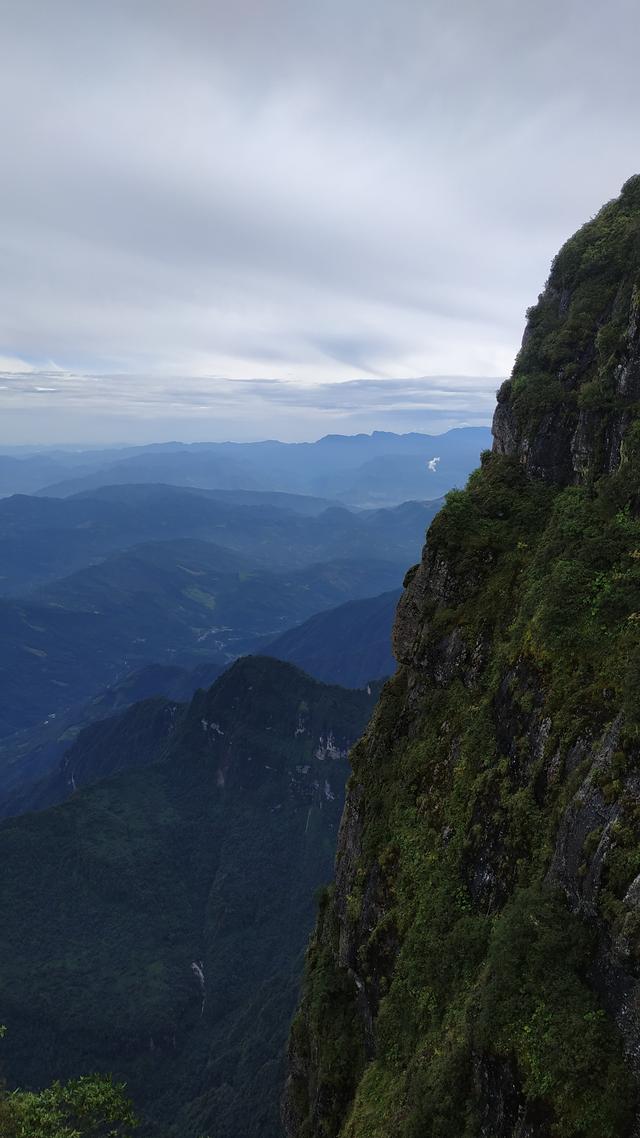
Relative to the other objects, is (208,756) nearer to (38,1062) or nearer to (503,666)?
(38,1062)

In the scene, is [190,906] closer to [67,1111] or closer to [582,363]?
[67,1111]

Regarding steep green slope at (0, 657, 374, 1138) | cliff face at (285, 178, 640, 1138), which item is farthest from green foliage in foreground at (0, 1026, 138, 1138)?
steep green slope at (0, 657, 374, 1138)

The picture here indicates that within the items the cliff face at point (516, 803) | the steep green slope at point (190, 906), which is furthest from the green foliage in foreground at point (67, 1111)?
the steep green slope at point (190, 906)

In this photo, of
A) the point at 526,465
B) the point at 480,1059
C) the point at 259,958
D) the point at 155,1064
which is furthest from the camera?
the point at 259,958

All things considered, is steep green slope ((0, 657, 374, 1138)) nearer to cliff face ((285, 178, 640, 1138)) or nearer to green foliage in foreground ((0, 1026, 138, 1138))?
green foliage in foreground ((0, 1026, 138, 1138))

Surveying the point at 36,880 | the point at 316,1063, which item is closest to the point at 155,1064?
the point at 36,880

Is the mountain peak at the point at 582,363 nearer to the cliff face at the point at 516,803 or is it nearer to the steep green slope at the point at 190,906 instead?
the cliff face at the point at 516,803
